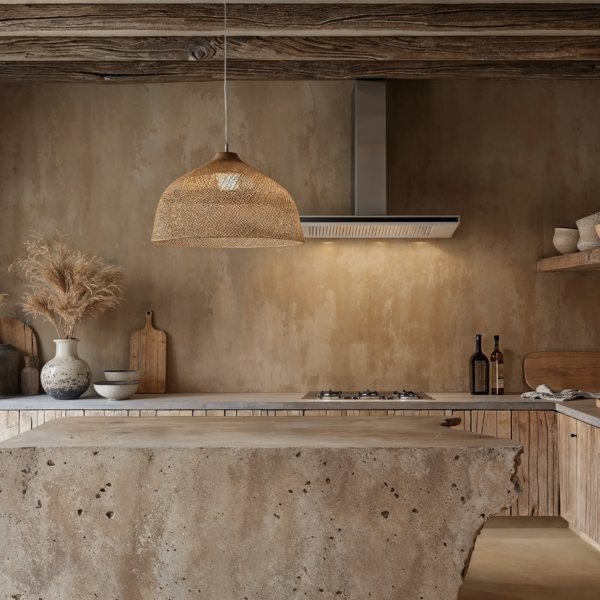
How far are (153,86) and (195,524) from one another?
3.20m

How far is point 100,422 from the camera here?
2.60 m

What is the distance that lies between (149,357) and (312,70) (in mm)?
2128

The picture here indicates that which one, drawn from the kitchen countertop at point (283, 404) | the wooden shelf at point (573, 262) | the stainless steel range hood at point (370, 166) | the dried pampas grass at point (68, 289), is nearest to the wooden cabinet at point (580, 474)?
the kitchen countertop at point (283, 404)

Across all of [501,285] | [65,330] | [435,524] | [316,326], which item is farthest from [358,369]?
[435,524]

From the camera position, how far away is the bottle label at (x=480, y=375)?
4090mm

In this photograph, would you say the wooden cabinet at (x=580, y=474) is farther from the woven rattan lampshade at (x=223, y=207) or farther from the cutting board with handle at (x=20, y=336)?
the cutting board with handle at (x=20, y=336)

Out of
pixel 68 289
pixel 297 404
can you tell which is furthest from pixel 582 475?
pixel 68 289

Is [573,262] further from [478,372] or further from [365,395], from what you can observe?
[365,395]

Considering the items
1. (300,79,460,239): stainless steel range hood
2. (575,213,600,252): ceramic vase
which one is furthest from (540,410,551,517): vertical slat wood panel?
(300,79,460,239): stainless steel range hood

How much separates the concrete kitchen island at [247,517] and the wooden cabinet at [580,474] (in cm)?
137

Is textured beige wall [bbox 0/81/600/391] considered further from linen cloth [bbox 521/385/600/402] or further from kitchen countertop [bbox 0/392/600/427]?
kitchen countertop [bbox 0/392/600/427]

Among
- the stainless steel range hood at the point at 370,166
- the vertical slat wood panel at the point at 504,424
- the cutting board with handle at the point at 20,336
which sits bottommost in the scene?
the vertical slat wood panel at the point at 504,424

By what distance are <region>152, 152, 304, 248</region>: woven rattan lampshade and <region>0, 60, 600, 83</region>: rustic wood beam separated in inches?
72.8

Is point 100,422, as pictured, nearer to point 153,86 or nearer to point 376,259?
point 376,259
